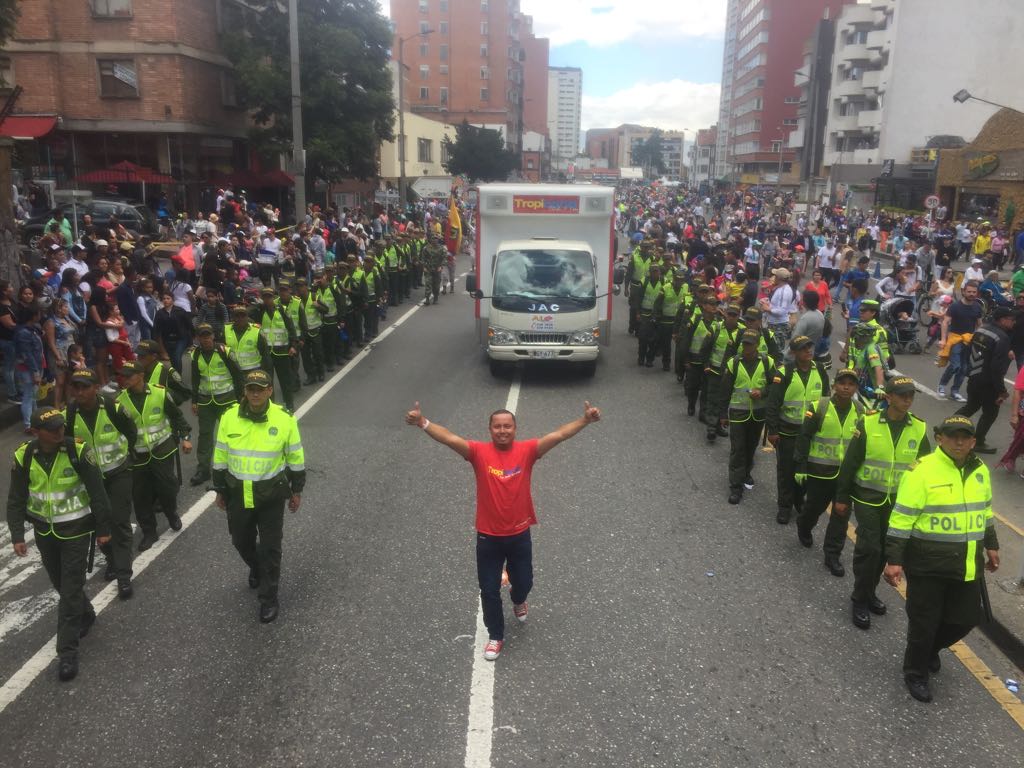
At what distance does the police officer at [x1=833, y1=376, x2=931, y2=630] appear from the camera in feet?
18.9

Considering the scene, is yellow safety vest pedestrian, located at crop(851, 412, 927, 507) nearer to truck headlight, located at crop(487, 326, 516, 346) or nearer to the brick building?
truck headlight, located at crop(487, 326, 516, 346)

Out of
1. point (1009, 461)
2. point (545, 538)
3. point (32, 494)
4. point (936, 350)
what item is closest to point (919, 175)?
point (936, 350)

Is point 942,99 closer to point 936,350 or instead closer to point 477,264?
point 936,350

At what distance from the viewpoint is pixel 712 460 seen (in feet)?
31.2

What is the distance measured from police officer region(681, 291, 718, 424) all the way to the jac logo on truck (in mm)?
3629

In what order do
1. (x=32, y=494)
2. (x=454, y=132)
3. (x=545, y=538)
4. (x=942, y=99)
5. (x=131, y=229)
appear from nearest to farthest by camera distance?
1. (x=32, y=494)
2. (x=545, y=538)
3. (x=131, y=229)
4. (x=942, y=99)
5. (x=454, y=132)

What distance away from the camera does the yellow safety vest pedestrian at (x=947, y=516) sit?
15.9 ft

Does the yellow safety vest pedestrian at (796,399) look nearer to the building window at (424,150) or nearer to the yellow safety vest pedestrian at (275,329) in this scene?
the yellow safety vest pedestrian at (275,329)

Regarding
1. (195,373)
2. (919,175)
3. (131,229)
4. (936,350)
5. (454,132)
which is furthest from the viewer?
(454,132)

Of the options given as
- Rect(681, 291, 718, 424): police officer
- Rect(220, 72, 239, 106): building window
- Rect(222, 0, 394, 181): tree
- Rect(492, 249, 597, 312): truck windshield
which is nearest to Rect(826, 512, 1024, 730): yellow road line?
Rect(681, 291, 718, 424): police officer

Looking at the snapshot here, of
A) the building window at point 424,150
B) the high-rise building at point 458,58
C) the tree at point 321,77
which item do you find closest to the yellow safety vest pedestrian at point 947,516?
the tree at point 321,77

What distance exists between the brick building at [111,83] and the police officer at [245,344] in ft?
79.3

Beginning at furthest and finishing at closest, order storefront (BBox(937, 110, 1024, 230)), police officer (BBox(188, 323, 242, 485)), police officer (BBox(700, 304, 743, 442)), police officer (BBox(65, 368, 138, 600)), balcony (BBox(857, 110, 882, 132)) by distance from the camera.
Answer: balcony (BBox(857, 110, 882, 132)) < storefront (BBox(937, 110, 1024, 230)) < police officer (BBox(700, 304, 743, 442)) < police officer (BBox(188, 323, 242, 485)) < police officer (BBox(65, 368, 138, 600))

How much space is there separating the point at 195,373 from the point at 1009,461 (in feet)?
28.7
